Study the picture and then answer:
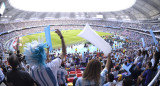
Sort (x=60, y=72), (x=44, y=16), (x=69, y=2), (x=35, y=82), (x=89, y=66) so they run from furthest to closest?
Answer: (x=44, y=16), (x=69, y=2), (x=60, y=72), (x=35, y=82), (x=89, y=66)

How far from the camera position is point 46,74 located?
2.37 meters

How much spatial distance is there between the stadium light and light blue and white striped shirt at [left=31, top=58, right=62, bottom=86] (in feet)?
144

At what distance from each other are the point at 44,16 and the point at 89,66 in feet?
186

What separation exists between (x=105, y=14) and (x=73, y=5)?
53.8 feet

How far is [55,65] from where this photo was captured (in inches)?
95.8

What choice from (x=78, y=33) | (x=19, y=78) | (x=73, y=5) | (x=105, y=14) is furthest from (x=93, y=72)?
(x=105, y=14)

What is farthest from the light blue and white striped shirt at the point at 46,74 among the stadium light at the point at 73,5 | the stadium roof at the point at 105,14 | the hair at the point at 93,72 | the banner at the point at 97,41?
the stadium light at the point at 73,5

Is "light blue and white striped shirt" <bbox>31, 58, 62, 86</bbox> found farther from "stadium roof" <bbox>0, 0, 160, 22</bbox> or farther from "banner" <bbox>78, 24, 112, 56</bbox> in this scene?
"stadium roof" <bbox>0, 0, 160, 22</bbox>

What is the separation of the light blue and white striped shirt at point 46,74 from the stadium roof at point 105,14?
36.5 metres

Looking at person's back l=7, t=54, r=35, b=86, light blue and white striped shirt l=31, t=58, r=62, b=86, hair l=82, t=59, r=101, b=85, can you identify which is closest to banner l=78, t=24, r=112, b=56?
hair l=82, t=59, r=101, b=85

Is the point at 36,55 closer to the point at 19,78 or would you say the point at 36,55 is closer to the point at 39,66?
the point at 39,66

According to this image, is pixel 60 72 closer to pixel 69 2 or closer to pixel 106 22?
pixel 69 2

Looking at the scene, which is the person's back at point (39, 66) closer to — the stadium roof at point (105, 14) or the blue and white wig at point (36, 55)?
the blue and white wig at point (36, 55)

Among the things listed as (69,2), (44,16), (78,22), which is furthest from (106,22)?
(44,16)
